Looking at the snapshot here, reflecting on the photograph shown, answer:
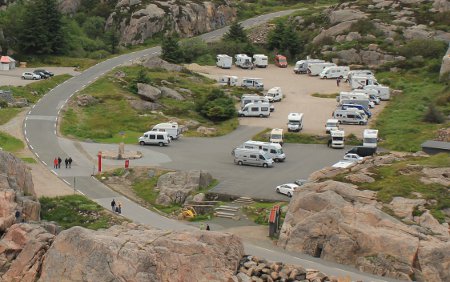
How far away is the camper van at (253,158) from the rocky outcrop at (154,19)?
56677mm

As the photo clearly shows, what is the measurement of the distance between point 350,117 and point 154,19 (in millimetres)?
46437

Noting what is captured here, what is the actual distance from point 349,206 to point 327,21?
81502mm

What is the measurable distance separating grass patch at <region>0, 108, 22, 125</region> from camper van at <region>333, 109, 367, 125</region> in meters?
28.5

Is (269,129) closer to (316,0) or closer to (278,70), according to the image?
(278,70)

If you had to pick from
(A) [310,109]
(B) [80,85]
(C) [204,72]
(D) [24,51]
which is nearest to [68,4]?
(D) [24,51]

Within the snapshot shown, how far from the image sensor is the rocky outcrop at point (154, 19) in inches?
4532

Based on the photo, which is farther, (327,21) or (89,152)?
(327,21)

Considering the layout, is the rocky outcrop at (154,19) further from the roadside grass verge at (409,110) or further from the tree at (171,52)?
the roadside grass verge at (409,110)

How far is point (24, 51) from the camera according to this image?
102m

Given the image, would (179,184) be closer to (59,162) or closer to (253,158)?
(253,158)

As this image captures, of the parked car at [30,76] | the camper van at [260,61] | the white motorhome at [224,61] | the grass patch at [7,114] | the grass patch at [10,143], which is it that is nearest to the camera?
the grass patch at [10,143]

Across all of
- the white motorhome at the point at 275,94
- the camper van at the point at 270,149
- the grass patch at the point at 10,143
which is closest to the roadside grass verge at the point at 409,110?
the camper van at the point at 270,149

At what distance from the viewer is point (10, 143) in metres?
62.9

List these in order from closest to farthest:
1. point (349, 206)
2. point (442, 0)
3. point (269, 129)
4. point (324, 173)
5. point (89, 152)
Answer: point (349, 206)
point (324, 173)
point (89, 152)
point (269, 129)
point (442, 0)
